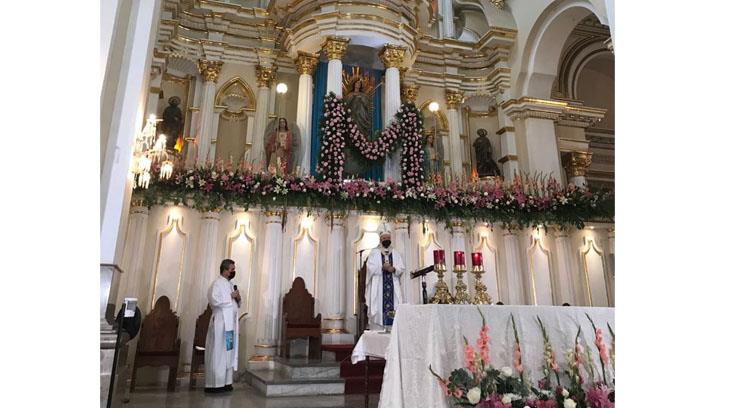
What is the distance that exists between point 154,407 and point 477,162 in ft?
30.9

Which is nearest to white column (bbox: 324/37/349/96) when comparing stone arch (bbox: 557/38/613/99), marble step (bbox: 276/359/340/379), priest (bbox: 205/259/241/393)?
priest (bbox: 205/259/241/393)

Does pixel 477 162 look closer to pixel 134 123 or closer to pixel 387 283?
pixel 387 283


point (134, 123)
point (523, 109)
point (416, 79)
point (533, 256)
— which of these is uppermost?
point (416, 79)

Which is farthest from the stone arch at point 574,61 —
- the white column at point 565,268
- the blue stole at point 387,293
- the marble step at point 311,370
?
the marble step at point 311,370

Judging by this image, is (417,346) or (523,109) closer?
(417,346)

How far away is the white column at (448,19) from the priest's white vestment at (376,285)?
896 cm

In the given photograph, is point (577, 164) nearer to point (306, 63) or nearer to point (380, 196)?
point (380, 196)

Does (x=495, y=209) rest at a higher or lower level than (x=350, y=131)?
lower

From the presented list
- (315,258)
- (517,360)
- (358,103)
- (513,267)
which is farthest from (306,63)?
(517,360)

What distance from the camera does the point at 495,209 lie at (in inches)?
361

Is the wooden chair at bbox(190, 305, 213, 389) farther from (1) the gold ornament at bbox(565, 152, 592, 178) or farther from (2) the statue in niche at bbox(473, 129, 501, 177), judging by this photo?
(1) the gold ornament at bbox(565, 152, 592, 178)

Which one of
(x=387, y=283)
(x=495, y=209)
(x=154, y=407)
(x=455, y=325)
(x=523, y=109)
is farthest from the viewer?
(x=523, y=109)

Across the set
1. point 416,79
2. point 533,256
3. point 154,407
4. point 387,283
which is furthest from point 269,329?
point 416,79

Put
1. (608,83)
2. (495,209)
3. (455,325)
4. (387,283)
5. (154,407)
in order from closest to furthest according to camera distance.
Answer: (455,325), (154,407), (387,283), (495,209), (608,83)
